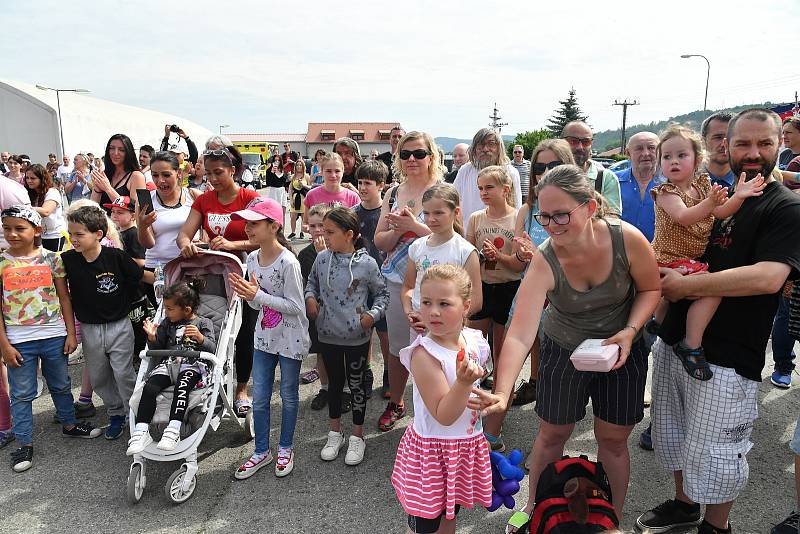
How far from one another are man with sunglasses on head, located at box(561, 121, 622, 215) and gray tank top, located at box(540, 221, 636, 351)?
1.33 metres

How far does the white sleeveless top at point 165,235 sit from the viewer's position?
4363 mm

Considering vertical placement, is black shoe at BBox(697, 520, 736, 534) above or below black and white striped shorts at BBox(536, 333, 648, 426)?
below

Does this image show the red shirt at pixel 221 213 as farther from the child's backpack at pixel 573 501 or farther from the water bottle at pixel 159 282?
the child's backpack at pixel 573 501

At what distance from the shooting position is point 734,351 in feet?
8.09

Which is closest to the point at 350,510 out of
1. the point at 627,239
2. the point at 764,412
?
the point at 627,239

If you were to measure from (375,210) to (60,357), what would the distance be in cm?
280

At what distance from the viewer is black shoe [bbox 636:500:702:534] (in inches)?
110

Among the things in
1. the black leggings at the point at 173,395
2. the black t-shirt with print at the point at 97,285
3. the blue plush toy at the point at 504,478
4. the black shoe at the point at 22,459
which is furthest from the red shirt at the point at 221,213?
the blue plush toy at the point at 504,478

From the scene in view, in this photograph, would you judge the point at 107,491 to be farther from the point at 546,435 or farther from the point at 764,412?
the point at 764,412

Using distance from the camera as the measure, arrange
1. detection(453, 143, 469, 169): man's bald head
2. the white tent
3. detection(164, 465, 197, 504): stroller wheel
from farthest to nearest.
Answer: the white tent < detection(453, 143, 469, 169): man's bald head < detection(164, 465, 197, 504): stroller wheel

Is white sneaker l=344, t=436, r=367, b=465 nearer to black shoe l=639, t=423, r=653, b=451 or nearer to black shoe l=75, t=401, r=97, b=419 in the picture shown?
black shoe l=639, t=423, r=653, b=451

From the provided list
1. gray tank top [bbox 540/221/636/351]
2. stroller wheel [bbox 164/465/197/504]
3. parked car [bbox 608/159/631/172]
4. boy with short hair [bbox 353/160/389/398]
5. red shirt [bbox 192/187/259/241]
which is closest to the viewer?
gray tank top [bbox 540/221/636/351]

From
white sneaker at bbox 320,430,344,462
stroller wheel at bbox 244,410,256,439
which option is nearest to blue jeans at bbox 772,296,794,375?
white sneaker at bbox 320,430,344,462

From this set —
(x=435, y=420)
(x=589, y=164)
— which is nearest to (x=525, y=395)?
(x=589, y=164)
